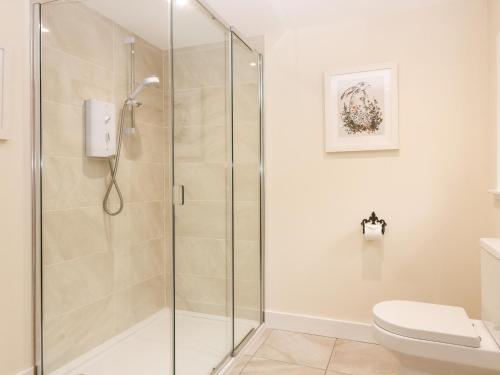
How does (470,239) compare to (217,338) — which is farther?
(470,239)

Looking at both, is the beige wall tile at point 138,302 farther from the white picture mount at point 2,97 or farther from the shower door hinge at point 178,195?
the white picture mount at point 2,97

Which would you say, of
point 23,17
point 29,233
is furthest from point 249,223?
point 23,17

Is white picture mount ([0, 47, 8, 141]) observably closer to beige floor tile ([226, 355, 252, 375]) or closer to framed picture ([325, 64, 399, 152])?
beige floor tile ([226, 355, 252, 375])

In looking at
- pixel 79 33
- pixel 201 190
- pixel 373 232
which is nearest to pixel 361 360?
pixel 373 232

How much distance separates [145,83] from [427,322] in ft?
6.99

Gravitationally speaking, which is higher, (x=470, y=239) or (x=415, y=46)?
(x=415, y=46)

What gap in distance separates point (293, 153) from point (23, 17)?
179 cm

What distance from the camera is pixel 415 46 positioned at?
2311 millimetres

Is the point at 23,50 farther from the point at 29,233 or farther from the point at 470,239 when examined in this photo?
the point at 470,239

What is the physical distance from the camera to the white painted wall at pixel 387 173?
2.22 meters

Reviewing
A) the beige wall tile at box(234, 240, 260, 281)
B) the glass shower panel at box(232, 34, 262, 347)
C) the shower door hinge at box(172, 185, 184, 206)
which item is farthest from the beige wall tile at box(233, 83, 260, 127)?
the beige wall tile at box(234, 240, 260, 281)

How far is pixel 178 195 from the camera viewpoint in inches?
68.6

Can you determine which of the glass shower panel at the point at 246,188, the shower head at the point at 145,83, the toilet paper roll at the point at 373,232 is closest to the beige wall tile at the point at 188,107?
the glass shower panel at the point at 246,188

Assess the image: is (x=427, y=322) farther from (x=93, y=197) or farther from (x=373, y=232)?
(x=93, y=197)
